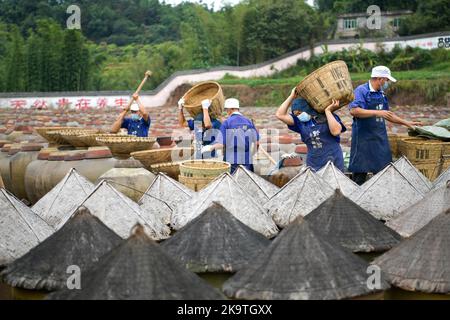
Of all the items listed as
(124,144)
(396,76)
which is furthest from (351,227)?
(396,76)

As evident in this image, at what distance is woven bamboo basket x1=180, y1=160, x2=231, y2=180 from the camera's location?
6.09 m

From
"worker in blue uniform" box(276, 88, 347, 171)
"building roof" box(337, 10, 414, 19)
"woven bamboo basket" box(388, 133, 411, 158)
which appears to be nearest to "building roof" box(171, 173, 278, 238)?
"worker in blue uniform" box(276, 88, 347, 171)

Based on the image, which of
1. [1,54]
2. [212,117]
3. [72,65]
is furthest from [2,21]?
[212,117]

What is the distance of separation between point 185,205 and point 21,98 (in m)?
25.9

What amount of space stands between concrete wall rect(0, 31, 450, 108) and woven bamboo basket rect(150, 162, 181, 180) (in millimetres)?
23615

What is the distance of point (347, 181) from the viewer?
607 cm

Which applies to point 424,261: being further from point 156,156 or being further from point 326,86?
point 156,156

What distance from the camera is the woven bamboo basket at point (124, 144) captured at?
6.89 metres

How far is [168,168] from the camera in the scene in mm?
6750

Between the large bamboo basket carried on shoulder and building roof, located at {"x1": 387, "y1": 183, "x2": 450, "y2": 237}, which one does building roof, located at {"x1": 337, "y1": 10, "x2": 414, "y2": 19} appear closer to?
the large bamboo basket carried on shoulder

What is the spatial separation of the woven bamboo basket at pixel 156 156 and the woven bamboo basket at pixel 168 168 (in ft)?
0.32

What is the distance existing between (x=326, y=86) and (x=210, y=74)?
94.1 ft

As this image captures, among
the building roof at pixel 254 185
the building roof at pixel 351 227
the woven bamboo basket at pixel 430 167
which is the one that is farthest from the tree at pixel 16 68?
the building roof at pixel 351 227
